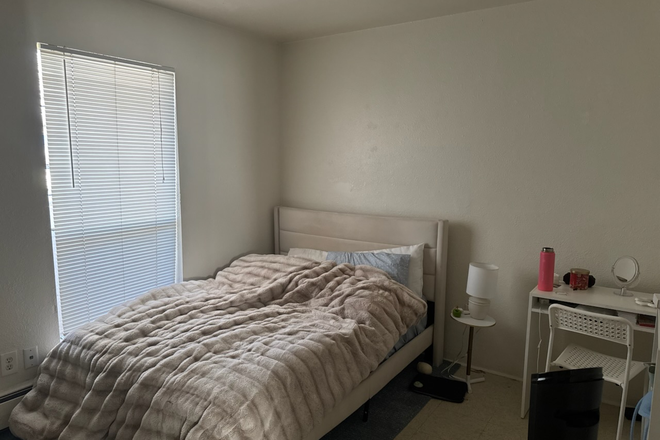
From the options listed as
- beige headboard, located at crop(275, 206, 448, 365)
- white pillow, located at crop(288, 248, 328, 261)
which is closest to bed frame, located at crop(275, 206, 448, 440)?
beige headboard, located at crop(275, 206, 448, 365)

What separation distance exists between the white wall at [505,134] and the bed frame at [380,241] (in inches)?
5.9

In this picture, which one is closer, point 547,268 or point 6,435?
point 6,435

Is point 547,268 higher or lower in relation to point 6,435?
higher

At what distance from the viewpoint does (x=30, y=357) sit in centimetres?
253

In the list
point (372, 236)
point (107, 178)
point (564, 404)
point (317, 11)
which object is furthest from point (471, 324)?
point (107, 178)

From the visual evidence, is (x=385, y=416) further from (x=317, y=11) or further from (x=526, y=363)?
Answer: (x=317, y=11)

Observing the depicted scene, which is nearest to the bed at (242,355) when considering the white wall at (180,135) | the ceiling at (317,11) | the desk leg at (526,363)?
the white wall at (180,135)

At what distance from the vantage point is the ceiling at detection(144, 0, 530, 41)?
9.52 feet

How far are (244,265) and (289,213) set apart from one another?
69 cm

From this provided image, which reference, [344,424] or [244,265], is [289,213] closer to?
[244,265]

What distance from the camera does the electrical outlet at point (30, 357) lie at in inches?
99.0

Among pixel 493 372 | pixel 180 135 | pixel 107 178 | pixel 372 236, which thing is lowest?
pixel 493 372

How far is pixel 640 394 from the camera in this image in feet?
8.92

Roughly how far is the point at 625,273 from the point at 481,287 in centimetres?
78
